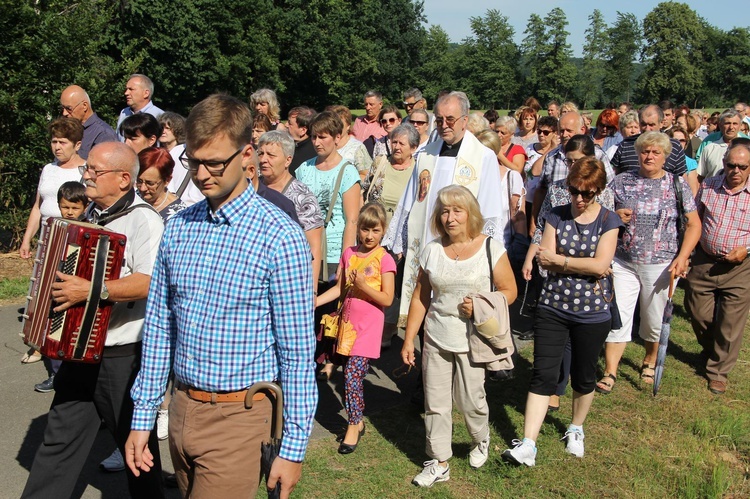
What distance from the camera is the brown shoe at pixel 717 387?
254 inches

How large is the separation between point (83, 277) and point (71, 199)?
67.6 inches

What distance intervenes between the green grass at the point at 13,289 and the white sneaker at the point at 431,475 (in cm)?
575

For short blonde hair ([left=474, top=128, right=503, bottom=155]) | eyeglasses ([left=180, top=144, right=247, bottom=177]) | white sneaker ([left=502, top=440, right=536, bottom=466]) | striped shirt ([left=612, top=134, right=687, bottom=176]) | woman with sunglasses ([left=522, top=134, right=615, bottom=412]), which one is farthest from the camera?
striped shirt ([left=612, top=134, right=687, bottom=176])

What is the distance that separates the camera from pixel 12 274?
9.01 m

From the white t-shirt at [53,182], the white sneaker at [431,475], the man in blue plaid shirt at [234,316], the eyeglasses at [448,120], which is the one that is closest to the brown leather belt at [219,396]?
the man in blue plaid shirt at [234,316]

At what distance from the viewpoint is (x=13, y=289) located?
8312 mm

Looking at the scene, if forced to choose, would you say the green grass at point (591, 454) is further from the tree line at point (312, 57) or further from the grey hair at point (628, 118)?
the tree line at point (312, 57)

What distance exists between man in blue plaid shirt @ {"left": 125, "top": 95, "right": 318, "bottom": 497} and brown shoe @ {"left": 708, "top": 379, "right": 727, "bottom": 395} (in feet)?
16.8

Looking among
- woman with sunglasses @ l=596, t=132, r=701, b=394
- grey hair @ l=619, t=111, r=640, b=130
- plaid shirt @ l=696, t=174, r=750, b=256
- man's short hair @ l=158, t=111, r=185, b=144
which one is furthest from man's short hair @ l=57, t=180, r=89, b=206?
grey hair @ l=619, t=111, r=640, b=130

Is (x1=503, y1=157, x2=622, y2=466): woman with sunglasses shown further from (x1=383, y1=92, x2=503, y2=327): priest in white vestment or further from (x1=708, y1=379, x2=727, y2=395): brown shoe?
(x1=708, y1=379, x2=727, y2=395): brown shoe

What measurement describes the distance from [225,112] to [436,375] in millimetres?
2607

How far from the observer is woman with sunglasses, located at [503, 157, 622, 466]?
16.1 ft

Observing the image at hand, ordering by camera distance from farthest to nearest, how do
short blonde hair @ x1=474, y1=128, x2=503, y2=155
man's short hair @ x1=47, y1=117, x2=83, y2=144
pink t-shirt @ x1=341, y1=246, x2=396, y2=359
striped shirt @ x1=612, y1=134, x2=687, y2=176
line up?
striped shirt @ x1=612, y1=134, x2=687, y2=176 < short blonde hair @ x1=474, y1=128, x2=503, y2=155 < man's short hair @ x1=47, y1=117, x2=83, y2=144 < pink t-shirt @ x1=341, y1=246, x2=396, y2=359

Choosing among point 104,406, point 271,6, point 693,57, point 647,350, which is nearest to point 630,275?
point 647,350
